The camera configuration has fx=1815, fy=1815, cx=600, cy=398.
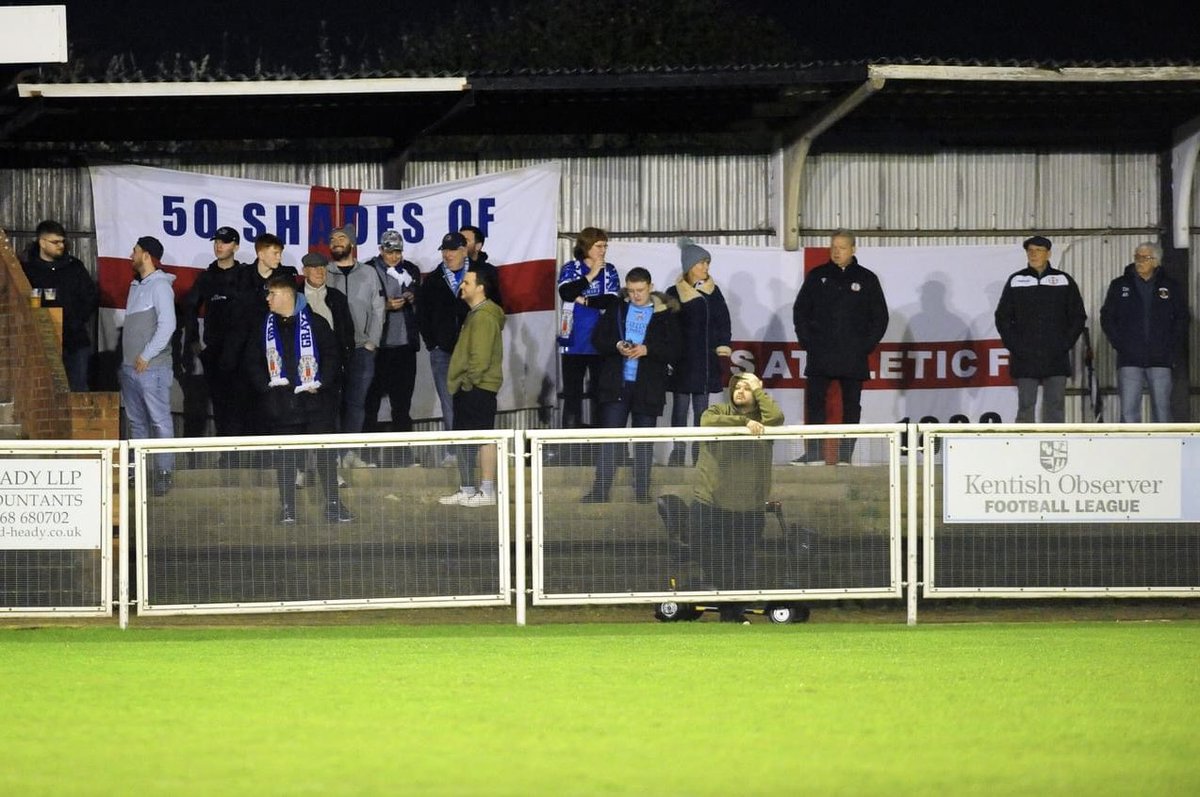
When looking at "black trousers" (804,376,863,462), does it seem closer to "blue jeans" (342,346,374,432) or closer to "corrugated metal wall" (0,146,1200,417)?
"corrugated metal wall" (0,146,1200,417)

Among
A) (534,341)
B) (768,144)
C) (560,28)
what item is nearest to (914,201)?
(768,144)

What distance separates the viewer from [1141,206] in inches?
688

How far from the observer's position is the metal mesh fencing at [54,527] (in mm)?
11469

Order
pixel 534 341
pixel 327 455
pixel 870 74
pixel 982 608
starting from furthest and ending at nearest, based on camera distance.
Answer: pixel 534 341 < pixel 870 74 < pixel 982 608 < pixel 327 455

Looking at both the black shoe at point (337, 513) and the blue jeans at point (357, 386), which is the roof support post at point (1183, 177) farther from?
the black shoe at point (337, 513)

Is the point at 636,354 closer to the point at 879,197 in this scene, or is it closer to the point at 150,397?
the point at 150,397

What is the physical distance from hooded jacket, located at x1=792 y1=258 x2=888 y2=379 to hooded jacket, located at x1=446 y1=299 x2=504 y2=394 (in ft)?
9.10

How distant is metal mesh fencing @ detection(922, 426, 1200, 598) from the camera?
38.7 feet

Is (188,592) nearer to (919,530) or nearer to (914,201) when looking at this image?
(919,530)

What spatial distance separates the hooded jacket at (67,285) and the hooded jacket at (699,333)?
4836 millimetres

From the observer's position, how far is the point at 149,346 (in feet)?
45.5

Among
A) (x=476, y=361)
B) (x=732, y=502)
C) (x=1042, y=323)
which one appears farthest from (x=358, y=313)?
(x=1042, y=323)

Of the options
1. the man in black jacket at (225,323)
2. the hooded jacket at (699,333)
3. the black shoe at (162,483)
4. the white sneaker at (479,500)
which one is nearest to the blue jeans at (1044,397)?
the hooded jacket at (699,333)

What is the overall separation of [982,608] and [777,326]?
15.8 feet
